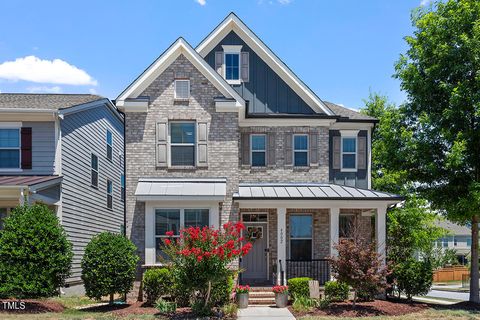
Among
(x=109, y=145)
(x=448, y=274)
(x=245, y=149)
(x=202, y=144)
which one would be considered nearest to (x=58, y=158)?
(x=202, y=144)

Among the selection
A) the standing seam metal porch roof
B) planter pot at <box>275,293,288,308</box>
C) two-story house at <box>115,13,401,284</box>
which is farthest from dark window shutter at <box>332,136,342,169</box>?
planter pot at <box>275,293,288,308</box>

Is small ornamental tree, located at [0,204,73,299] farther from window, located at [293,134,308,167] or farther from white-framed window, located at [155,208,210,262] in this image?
window, located at [293,134,308,167]

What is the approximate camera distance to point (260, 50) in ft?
65.9

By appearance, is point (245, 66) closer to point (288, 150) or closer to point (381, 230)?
point (288, 150)

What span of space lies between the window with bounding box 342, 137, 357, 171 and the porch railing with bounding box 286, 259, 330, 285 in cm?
435

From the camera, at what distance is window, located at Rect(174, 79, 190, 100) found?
59.4 ft

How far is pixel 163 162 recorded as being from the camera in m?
18.0

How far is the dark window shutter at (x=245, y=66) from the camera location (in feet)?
66.1

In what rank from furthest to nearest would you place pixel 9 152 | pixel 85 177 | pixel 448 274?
pixel 448 274 < pixel 85 177 < pixel 9 152

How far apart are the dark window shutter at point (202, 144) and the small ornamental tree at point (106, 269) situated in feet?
14.6

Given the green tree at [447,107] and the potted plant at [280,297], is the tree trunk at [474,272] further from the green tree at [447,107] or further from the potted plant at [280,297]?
the potted plant at [280,297]

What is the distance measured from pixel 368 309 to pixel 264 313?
10.3ft

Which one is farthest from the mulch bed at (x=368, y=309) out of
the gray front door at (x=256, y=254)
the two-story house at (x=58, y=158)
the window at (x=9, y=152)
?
the window at (x=9, y=152)

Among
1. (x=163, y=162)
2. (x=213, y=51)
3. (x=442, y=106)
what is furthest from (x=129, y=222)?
(x=442, y=106)
